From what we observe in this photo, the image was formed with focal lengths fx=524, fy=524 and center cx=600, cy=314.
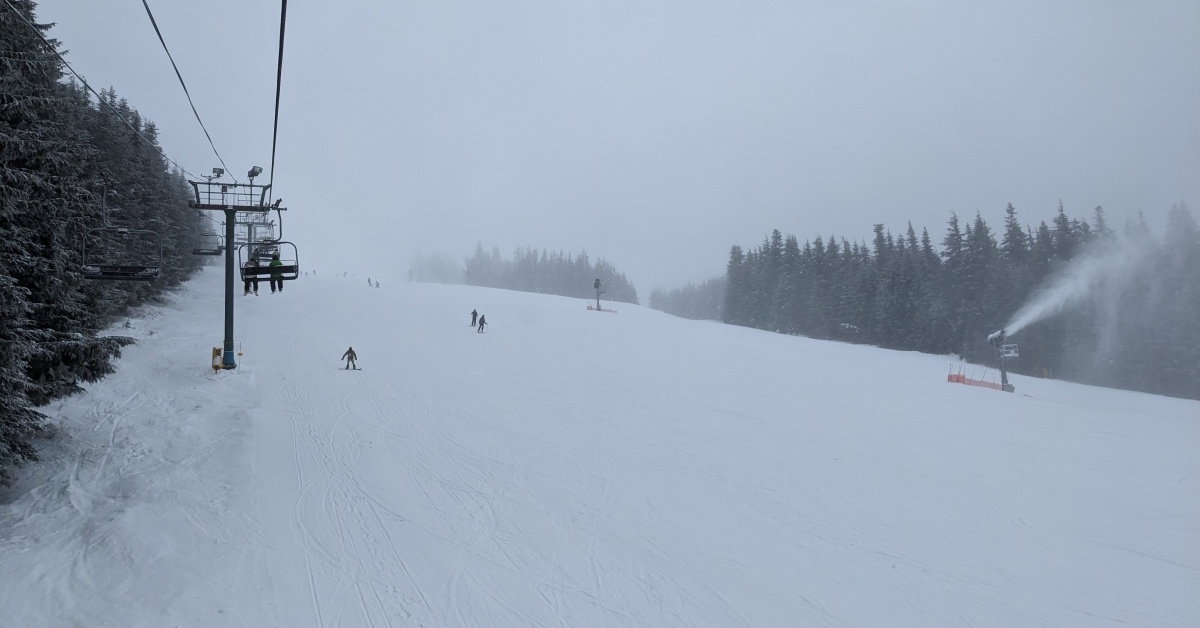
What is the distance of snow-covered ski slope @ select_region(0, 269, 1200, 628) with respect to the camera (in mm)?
6824

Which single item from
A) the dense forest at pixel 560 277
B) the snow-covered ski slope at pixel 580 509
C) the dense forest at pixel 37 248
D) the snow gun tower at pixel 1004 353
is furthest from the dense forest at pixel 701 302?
the dense forest at pixel 37 248

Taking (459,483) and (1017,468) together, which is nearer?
(459,483)

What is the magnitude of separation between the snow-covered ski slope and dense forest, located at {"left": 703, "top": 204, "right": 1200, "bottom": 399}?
70.2ft

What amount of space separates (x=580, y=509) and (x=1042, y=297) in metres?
48.9

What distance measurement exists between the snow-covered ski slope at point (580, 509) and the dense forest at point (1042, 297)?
21.4m

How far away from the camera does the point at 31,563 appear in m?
7.21

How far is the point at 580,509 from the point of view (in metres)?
9.64

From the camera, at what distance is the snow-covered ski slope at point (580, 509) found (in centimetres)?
682

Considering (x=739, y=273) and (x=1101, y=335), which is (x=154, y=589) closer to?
(x=1101, y=335)

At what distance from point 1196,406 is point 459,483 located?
36271 mm

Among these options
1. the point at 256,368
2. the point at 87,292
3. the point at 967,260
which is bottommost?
the point at 256,368

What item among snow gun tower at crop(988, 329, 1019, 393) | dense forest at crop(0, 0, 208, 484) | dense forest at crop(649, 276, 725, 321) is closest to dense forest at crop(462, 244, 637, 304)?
dense forest at crop(649, 276, 725, 321)

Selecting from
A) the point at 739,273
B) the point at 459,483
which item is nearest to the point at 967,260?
the point at 739,273

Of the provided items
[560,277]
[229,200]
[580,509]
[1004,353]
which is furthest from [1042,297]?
[560,277]
